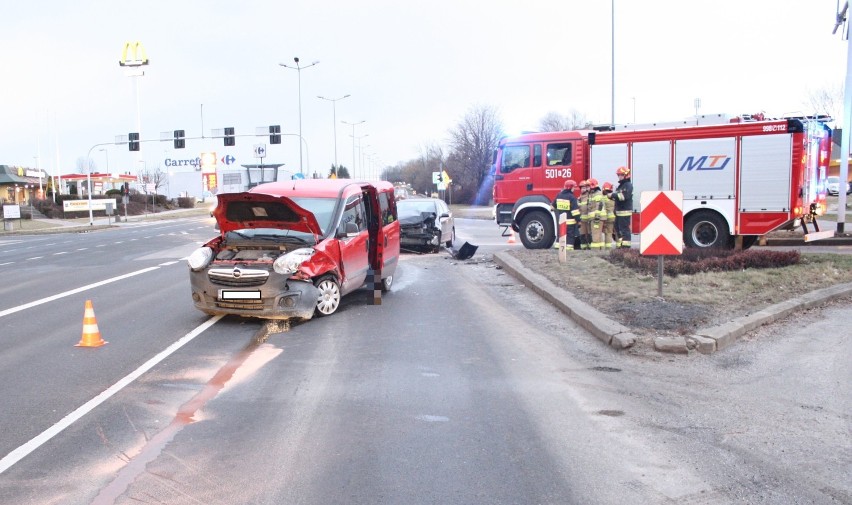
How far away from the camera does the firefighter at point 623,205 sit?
16125mm

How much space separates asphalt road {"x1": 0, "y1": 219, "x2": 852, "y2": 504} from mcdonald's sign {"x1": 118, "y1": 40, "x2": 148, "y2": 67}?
258 ft

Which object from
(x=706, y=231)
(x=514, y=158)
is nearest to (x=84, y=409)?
(x=514, y=158)

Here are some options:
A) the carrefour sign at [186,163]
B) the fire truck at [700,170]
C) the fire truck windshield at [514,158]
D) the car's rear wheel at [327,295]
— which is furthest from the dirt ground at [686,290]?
the carrefour sign at [186,163]

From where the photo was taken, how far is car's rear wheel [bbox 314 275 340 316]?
9.49m

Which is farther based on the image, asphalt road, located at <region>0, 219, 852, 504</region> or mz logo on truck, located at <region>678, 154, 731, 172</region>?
mz logo on truck, located at <region>678, 154, 731, 172</region>

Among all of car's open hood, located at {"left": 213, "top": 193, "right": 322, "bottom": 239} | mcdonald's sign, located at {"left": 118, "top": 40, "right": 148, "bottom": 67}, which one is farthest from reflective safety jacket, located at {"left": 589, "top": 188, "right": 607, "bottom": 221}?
mcdonald's sign, located at {"left": 118, "top": 40, "right": 148, "bottom": 67}

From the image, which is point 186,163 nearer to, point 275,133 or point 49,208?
point 49,208

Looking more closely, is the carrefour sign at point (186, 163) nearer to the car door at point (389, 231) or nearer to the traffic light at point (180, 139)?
the traffic light at point (180, 139)

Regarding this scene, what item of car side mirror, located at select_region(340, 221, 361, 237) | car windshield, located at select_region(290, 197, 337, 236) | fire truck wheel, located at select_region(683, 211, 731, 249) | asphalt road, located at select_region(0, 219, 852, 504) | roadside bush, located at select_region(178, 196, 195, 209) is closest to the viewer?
asphalt road, located at select_region(0, 219, 852, 504)

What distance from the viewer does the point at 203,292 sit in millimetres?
9234

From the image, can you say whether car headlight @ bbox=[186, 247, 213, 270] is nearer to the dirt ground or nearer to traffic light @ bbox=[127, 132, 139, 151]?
the dirt ground

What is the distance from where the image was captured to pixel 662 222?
9.25 m

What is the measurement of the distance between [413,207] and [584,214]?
16.4 feet

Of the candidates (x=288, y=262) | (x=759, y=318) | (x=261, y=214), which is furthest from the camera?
(x=261, y=214)
